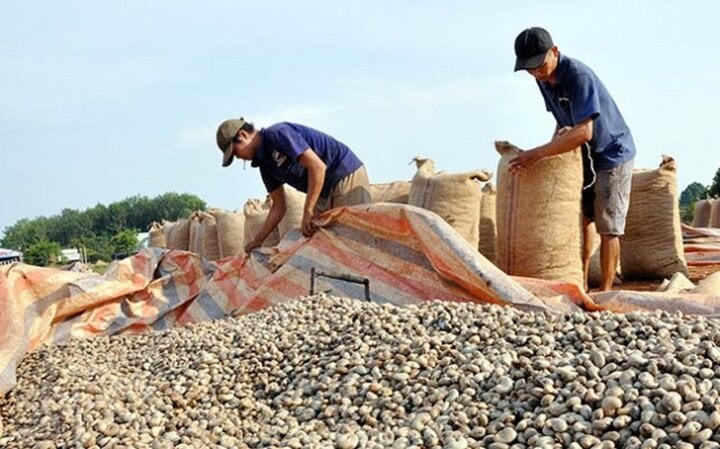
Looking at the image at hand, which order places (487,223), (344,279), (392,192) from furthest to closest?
1. (392,192)
2. (487,223)
3. (344,279)

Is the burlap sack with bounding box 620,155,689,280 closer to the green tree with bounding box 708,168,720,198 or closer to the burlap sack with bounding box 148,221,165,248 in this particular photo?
the burlap sack with bounding box 148,221,165,248

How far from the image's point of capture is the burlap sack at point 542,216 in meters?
3.38

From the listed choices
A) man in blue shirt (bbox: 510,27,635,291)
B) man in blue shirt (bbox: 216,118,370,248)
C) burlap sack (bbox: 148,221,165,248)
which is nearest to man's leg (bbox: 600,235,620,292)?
man in blue shirt (bbox: 510,27,635,291)

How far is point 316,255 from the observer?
3551 millimetres

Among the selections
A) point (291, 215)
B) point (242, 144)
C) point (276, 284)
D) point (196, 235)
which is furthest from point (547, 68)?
point (196, 235)

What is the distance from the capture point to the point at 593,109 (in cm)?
326

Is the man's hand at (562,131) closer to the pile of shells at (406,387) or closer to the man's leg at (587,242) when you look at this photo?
the man's leg at (587,242)

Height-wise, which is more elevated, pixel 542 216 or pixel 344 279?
pixel 542 216

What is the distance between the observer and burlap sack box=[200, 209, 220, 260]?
22.8 ft

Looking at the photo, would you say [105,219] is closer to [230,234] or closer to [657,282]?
[230,234]

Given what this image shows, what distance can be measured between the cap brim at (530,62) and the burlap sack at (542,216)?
0.38 m

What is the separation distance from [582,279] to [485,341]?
148 centimetres

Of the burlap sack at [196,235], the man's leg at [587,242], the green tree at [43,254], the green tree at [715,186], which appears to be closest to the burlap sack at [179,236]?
the burlap sack at [196,235]

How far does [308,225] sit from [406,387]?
1.64m
